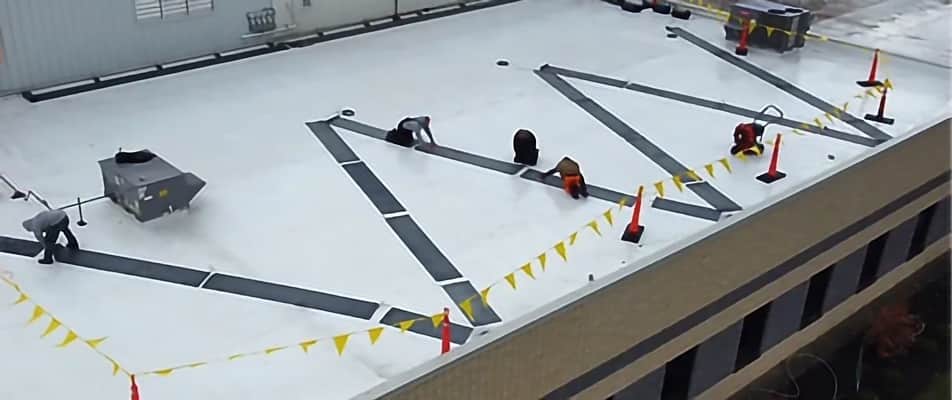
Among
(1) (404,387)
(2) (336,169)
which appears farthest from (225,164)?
(1) (404,387)

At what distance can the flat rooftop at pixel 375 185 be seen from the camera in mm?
5977

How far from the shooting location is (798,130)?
32.1 feet

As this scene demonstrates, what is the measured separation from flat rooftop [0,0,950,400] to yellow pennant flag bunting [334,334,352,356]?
0.18 feet

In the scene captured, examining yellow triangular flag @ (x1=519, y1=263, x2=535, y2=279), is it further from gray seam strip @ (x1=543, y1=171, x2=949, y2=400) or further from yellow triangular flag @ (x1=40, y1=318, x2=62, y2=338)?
yellow triangular flag @ (x1=40, y1=318, x2=62, y2=338)

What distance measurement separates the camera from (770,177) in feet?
28.4

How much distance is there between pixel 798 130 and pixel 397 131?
165 inches

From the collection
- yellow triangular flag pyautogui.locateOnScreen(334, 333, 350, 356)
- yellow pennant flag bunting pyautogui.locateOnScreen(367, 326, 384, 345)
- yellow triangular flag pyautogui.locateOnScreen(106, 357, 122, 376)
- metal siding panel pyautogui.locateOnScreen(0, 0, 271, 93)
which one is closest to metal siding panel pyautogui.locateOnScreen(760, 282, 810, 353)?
yellow pennant flag bunting pyautogui.locateOnScreen(367, 326, 384, 345)

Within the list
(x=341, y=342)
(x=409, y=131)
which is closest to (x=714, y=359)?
(x=409, y=131)

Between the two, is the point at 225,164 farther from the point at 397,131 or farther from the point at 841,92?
the point at 841,92

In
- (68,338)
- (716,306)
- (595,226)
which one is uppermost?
(595,226)

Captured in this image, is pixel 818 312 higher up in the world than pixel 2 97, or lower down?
lower down

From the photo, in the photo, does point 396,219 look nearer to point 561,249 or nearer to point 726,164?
point 561,249

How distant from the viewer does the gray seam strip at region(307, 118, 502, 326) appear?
6.73m

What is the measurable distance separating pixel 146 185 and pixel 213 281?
115 cm
